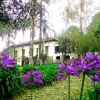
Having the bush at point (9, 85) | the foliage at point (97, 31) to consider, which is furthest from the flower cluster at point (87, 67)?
the foliage at point (97, 31)

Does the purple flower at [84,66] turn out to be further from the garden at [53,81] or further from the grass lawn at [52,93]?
the grass lawn at [52,93]

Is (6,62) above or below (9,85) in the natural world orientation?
above

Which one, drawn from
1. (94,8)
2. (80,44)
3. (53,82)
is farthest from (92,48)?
(53,82)

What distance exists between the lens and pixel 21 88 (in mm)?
9445

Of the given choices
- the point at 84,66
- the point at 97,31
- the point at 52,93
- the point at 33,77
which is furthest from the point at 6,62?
the point at 97,31

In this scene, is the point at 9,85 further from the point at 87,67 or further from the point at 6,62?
the point at 87,67

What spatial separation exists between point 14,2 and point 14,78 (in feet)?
9.54

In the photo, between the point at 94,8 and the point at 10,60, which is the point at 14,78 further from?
the point at 94,8

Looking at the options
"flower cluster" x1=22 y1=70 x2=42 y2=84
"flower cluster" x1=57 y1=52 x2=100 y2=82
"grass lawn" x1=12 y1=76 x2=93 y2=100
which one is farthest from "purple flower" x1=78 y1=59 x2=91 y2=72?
"grass lawn" x1=12 y1=76 x2=93 y2=100

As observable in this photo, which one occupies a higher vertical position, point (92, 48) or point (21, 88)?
point (92, 48)

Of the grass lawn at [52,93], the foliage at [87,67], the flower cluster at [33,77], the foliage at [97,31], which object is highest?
the foliage at [97,31]

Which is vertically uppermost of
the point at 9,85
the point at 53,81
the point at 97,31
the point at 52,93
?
the point at 97,31

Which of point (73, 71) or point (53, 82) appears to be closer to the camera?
point (73, 71)

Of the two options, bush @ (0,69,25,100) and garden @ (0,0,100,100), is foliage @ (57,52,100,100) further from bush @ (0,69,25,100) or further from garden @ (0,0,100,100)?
bush @ (0,69,25,100)
